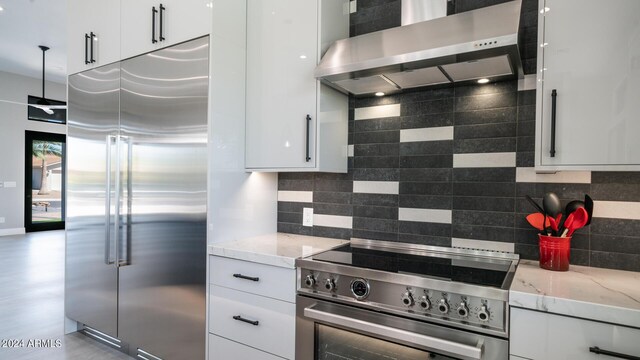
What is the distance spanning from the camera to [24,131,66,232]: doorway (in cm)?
786

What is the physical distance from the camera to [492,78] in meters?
1.80

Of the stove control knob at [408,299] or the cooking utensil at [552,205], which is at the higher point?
the cooking utensil at [552,205]

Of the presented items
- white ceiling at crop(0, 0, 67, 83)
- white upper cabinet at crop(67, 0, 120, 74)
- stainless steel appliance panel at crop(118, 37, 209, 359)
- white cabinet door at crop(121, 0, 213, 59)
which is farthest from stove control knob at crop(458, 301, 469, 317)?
white ceiling at crop(0, 0, 67, 83)

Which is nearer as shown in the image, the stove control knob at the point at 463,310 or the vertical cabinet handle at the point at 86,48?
the stove control knob at the point at 463,310

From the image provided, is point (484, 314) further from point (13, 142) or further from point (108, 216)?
point (13, 142)

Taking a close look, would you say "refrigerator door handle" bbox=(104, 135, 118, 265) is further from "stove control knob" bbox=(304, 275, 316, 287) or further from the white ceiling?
the white ceiling

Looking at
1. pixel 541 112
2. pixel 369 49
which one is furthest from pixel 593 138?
pixel 369 49

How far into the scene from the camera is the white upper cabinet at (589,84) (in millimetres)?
1336

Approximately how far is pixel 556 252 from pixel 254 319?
58.5 inches

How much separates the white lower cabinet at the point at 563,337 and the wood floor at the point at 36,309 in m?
2.56

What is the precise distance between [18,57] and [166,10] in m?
6.35

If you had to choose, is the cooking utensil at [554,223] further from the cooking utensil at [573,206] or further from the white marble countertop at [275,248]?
the white marble countertop at [275,248]

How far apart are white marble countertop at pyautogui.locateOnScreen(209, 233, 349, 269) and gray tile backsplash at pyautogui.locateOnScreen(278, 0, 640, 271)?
0.18 m

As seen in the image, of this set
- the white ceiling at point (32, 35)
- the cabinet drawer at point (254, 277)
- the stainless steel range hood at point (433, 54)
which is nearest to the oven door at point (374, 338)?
the cabinet drawer at point (254, 277)
